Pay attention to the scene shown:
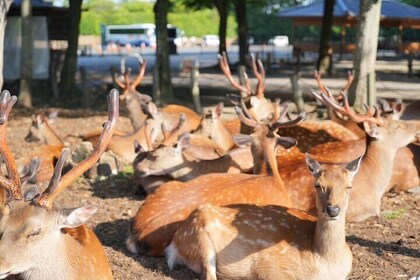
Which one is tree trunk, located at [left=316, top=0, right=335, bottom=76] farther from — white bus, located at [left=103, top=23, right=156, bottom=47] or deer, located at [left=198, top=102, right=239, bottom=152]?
white bus, located at [left=103, top=23, right=156, bottom=47]

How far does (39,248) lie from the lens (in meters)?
3.80

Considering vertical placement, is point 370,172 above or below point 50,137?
above

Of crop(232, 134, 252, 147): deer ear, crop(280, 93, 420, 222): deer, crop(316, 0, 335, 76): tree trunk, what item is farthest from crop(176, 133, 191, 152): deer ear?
crop(316, 0, 335, 76): tree trunk

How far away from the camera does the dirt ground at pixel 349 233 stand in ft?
16.8

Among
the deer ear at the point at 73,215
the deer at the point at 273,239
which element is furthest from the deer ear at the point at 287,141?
the deer ear at the point at 73,215

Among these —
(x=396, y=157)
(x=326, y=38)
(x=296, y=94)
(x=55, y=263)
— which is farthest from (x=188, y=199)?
(x=326, y=38)

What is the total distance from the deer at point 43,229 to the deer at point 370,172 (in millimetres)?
2643

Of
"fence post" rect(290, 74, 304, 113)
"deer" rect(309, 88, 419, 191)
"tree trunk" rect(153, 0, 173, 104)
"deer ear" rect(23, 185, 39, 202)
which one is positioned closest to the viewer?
"deer ear" rect(23, 185, 39, 202)

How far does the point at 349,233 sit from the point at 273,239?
4.61ft

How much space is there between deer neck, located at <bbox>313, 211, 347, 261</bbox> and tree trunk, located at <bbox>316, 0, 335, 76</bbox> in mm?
16685

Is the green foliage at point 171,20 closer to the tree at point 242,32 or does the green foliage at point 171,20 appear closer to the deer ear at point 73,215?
the tree at point 242,32

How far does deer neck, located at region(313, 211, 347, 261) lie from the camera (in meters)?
4.56

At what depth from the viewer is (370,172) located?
6555mm

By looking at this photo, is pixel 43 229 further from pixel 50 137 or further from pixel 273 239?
pixel 50 137
